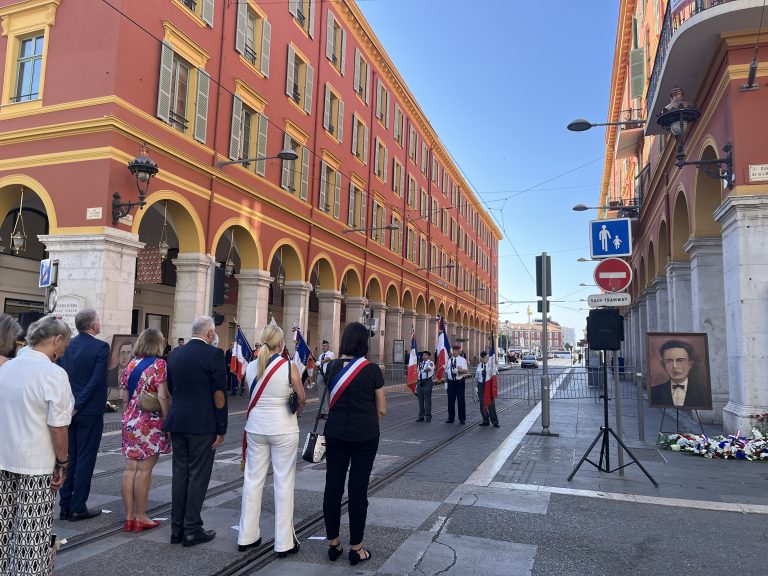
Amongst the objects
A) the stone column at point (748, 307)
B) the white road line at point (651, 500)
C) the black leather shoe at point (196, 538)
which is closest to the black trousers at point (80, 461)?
the black leather shoe at point (196, 538)

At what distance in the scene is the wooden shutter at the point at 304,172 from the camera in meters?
22.4

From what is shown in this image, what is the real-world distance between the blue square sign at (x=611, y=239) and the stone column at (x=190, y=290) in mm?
11014

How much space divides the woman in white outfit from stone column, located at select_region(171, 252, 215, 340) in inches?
472

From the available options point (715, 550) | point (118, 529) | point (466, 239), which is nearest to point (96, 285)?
point (118, 529)

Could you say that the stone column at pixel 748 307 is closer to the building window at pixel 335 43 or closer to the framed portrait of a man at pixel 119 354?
the framed portrait of a man at pixel 119 354

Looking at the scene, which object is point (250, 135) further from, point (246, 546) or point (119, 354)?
point (246, 546)

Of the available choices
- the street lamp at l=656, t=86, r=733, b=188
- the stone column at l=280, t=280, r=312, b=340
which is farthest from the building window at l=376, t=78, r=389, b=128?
the street lamp at l=656, t=86, r=733, b=188

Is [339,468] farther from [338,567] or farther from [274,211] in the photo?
[274,211]

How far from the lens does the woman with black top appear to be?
4.41m

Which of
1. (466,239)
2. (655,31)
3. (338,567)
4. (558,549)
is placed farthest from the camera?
(466,239)

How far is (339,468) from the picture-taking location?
4.48m

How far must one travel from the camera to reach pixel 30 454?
342 cm

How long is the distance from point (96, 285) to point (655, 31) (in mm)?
18511

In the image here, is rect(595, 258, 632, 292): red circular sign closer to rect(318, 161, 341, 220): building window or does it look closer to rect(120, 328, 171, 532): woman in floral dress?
rect(120, 328, 171, 532): woman in floral dress
